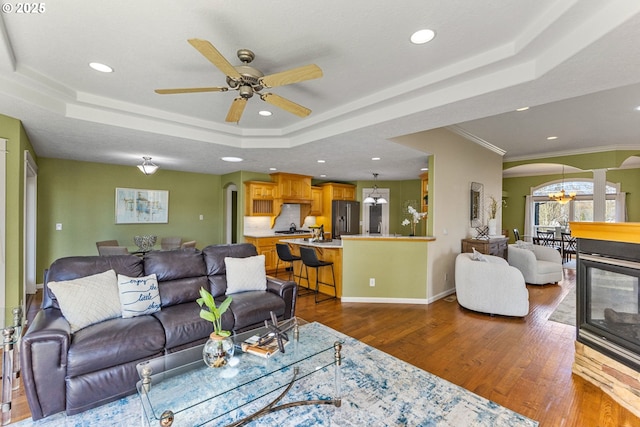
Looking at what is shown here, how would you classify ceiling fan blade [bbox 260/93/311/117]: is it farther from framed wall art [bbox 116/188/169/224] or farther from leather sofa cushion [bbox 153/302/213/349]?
framed wall art [bbox 116/188/169/224]

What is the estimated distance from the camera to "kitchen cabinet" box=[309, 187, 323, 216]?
818cm

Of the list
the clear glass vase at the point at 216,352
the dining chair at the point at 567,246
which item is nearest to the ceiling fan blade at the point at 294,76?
the clear glass vase at the point at 216,352

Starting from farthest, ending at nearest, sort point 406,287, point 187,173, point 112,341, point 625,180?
point 625,180, point 187,173, point 406,287, point 112,341

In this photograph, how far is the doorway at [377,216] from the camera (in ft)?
29.5

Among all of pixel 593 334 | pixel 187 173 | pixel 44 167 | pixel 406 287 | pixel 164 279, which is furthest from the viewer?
pixel 187 173

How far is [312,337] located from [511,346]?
7.47 feet

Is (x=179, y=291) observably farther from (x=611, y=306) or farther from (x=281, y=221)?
(x=281, y=221)

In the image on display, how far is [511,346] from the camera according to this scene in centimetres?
306

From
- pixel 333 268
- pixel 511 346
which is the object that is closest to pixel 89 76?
pixel 333 268

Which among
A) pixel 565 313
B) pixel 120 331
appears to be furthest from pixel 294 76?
pixel 565 313

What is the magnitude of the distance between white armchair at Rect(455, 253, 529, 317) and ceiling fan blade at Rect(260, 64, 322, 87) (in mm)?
3542

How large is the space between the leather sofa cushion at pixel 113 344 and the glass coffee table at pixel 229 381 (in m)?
0.42

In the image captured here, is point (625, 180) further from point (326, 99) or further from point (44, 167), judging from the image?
point (44, 167)

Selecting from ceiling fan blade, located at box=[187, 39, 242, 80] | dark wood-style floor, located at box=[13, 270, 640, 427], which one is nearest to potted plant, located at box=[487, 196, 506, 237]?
dark wood-style floor, located at box=[13, 270, 640, 427]
